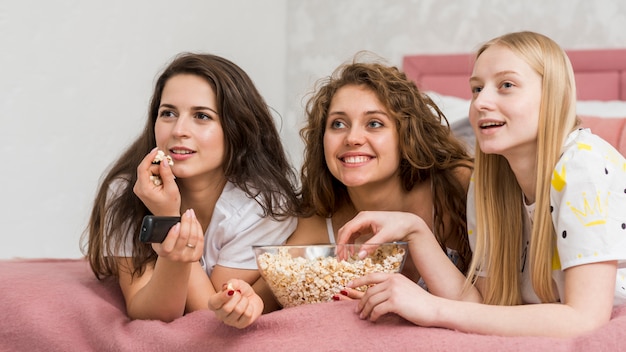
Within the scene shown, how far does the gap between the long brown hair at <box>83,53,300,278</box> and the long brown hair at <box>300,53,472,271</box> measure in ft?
0.28

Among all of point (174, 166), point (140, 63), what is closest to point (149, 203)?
point (174, 166)

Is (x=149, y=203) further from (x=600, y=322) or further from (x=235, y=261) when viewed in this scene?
(x=600, y=322)

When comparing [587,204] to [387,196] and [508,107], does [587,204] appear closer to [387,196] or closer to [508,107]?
[508,107]

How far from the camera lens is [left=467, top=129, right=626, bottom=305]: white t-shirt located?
128 centimetres

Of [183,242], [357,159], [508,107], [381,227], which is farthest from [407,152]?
[183,242]

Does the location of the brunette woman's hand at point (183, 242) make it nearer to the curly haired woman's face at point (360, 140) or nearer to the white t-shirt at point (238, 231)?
the white t-shirt at point (238, 231)

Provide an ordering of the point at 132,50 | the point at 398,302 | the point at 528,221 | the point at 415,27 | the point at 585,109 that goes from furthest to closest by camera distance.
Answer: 1. the point at 415,27
2. the point at 132,50
3. the point at 585,109
4. the point at 528,221
5. the point at 398,302

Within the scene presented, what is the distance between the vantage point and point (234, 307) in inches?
50.3

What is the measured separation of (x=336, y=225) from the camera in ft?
6.11

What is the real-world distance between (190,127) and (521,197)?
0.73m

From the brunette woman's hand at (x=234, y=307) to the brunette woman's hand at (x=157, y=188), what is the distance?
0.98ft

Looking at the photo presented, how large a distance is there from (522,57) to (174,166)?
78cm

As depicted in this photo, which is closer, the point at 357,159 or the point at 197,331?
the point at 197,331

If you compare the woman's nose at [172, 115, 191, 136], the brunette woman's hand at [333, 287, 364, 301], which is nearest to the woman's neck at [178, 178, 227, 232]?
the woman's nose at [172, 115, 191, 136]
